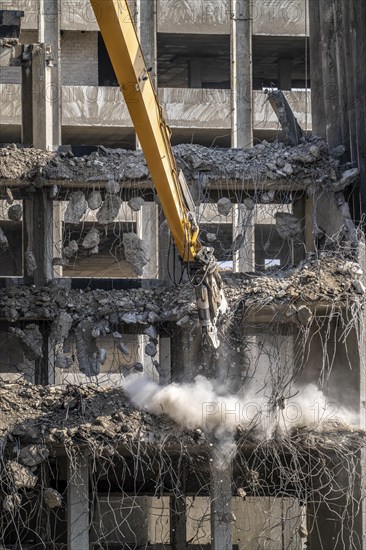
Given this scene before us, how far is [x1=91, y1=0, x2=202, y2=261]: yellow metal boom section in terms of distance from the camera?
12977mm

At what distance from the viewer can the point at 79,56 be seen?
107 feet

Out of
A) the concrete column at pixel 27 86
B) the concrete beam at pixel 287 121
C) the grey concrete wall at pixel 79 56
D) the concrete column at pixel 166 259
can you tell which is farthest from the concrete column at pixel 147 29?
the concrete beam at pixel 287 121

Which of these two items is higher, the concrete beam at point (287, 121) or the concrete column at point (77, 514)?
the concrete beam at point (287, 121)

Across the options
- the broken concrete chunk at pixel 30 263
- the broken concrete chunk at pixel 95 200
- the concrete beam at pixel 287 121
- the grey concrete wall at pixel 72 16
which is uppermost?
the grey concrete wall at pixel 72 16

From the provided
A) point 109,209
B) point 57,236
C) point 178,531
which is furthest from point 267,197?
point 57,236

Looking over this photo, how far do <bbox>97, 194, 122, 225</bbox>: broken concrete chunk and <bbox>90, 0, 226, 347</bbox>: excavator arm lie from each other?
3.75m

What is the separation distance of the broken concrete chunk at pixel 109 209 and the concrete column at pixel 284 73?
52.3ft

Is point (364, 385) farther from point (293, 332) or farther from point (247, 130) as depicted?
point (247, 130)

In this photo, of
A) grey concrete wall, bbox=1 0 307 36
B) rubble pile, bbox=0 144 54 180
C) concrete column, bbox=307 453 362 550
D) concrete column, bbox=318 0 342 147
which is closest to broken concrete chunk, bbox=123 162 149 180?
rubble pile, bbox=0 144 54 180

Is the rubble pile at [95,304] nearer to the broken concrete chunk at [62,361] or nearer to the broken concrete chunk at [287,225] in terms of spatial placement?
the broken concrete chunk at [62,361]

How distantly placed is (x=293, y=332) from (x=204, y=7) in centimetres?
1594

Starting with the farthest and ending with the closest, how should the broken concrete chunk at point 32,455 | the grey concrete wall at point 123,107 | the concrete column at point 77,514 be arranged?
the grey concrete wall at point 123,107
the concrete column at point 77,514
the broken concrete chunk at point 32,455

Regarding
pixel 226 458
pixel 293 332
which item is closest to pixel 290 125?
pixel 293 332

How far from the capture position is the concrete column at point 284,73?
3403 cm
